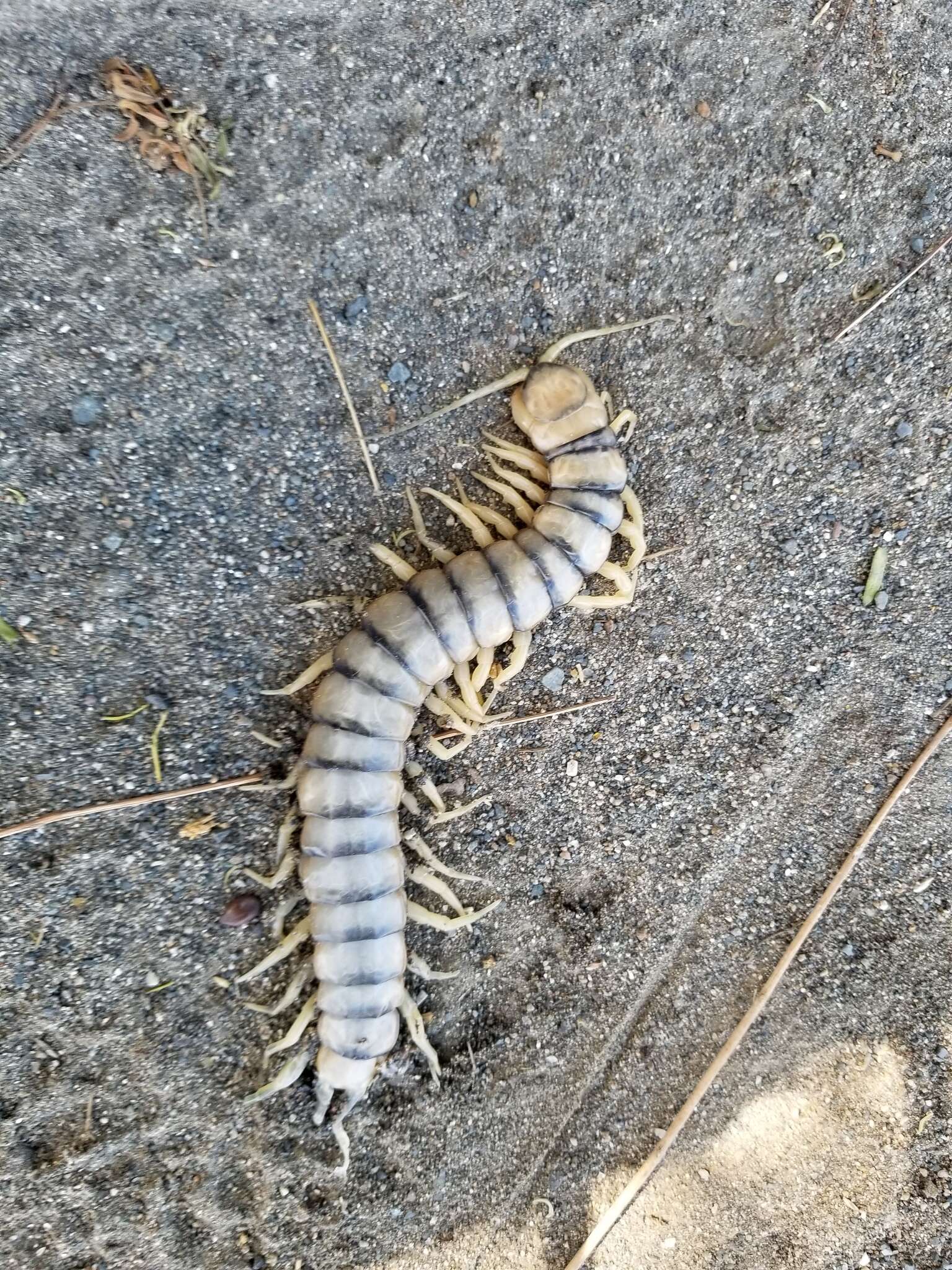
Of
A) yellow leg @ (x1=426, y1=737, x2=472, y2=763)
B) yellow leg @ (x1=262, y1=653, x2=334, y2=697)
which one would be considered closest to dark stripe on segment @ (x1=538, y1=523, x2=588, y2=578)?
yellow leg @ (x1=426, y1=737, x2=472, y2=763)

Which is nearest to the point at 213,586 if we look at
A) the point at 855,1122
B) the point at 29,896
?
the point at 29,896

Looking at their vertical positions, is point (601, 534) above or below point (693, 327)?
below

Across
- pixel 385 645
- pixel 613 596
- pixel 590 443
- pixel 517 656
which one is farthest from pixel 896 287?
pixel 385 645

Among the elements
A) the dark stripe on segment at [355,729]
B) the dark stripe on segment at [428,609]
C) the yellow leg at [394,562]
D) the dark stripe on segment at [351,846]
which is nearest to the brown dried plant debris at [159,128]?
the yellow leg at [394,562]

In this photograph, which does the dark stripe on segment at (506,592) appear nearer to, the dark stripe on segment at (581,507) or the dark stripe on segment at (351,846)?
the dark stripe on segment at (581,507)

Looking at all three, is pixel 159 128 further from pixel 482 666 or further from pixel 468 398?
pixel 482 666

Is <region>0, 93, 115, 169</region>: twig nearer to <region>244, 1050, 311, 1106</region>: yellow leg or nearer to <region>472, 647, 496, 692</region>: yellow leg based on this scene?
<region>472, 647, 496, 692</region>: yellow leg

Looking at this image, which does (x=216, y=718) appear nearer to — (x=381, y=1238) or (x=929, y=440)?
(x=381, y=1238)
